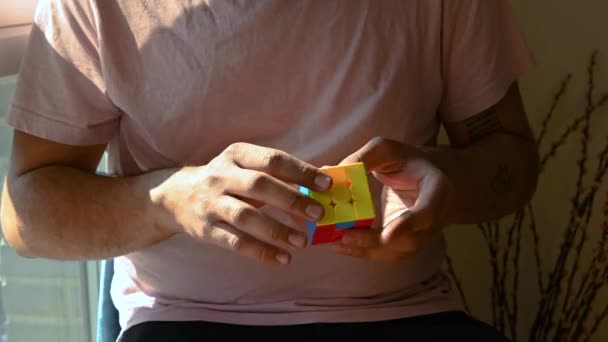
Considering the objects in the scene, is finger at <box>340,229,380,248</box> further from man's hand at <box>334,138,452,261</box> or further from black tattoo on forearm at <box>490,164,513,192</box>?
black tattoo on forearm at <box>490,164,513,192</box>

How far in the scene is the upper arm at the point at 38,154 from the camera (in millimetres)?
1169

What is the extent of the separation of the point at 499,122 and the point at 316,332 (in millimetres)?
456

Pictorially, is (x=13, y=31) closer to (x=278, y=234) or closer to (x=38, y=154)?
(x=38, y=154)

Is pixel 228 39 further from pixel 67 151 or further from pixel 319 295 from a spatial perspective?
pixel 319 295

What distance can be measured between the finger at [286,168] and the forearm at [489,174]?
27cm

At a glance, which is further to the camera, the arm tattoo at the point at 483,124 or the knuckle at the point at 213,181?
the arm tattoo at the point at 483,124

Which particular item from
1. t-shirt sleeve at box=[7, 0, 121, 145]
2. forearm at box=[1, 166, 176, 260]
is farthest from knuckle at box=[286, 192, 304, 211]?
t-shirt sleeve at box=[7, 0, 121, 145]

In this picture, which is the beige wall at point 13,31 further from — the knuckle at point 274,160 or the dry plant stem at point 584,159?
the dry plant stem at point 584,159

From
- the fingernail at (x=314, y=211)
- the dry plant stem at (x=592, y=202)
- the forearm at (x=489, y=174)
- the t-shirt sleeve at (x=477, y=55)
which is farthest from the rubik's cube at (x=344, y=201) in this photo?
the dry plant stem at (x=592, y=202)

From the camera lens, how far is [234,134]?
3.91ft

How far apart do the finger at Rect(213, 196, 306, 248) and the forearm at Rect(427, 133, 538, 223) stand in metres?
0.31

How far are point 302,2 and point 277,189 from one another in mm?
353

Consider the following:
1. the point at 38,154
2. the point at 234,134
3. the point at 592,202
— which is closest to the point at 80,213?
the point at 38,154

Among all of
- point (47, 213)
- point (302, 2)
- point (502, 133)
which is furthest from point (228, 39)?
point (502, 133)
